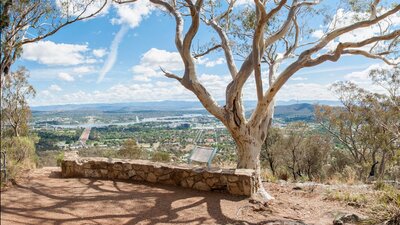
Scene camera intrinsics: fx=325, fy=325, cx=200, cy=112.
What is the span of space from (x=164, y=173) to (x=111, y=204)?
4.93ft

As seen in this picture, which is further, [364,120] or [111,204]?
[364,120]

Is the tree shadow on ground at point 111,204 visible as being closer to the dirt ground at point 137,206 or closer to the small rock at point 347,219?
the dirt ground at point 137,206

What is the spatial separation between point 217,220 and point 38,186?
3.35 metres

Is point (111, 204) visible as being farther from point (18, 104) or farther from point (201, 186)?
point (18, 104)

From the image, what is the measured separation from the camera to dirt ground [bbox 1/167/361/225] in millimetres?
4477

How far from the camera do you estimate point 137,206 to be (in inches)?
199

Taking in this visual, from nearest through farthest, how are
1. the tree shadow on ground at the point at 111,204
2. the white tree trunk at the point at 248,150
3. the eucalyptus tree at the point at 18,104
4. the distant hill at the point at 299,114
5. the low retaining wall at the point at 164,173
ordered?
the tree shadow on ground at the point at 111,204 < the low retaining wall at the point at 164,173 < the white tree trunk at the point at 248,150 < the eucalyptus tree at the point at 18,104 < the distant hill at the point at 299,114

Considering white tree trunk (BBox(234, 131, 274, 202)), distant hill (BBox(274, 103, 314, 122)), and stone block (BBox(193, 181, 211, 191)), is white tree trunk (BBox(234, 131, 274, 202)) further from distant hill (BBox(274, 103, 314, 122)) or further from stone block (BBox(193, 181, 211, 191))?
distant hill (BBox(274, 103, 314, 122))

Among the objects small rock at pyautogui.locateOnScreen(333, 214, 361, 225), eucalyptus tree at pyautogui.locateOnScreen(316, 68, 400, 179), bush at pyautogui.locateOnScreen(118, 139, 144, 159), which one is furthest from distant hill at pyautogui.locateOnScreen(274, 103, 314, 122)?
small rock at pyautogui.locateOnScreen(333, 214, 361, 225)

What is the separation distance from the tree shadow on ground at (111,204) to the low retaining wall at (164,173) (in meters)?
0.18

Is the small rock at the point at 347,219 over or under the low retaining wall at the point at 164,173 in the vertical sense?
under

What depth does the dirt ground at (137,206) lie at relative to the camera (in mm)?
4477

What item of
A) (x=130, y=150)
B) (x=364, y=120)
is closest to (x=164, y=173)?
(x=130, y=150)

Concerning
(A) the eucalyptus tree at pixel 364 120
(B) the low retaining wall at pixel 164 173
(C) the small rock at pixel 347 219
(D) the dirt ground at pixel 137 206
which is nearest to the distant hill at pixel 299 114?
(A) the eucalyptus tree at pixel 364 120
